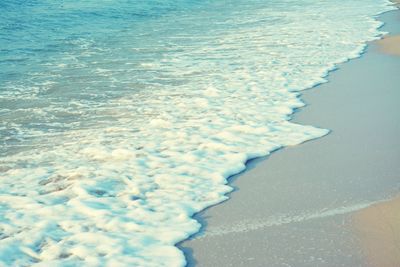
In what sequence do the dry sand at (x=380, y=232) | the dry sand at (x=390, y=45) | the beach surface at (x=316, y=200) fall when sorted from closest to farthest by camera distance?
the dry sand at (x=380, y=232) < the beach surface at (x=316, y=200) < the dry sand at (x=390, y=45)

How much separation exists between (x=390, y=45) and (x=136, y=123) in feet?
22.7

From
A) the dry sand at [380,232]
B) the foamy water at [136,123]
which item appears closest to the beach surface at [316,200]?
the dry sand at [380,232]

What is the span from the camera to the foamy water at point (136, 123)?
5125mm

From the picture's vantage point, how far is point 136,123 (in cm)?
812

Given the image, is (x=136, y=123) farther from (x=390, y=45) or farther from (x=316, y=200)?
(x=390, y=45)

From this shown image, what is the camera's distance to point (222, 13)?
2133 centimetres

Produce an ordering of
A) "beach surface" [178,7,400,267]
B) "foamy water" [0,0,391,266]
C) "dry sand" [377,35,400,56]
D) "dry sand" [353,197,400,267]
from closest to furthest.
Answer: "dry sand" [353,197,400,267] → "beach surface" [178,7,400,267] → "foamy water" [0,0,391,266] → "dry sand" [377,35,400,56]

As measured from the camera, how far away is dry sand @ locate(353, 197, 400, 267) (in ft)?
14.7

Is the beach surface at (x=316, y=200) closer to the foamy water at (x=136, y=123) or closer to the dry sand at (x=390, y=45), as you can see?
the foamy water at (x=136, y=123)

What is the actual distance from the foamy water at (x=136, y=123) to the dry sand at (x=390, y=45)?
422mm

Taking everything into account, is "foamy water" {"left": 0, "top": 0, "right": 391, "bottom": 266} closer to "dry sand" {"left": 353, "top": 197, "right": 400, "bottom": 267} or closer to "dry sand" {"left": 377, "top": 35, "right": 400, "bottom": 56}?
"dry sand" {"left": 377, "top": 35, "right": 400, "bottom": 56}

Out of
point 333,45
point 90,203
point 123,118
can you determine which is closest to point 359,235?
point 90,203

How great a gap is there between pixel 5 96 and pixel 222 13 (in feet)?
41.1

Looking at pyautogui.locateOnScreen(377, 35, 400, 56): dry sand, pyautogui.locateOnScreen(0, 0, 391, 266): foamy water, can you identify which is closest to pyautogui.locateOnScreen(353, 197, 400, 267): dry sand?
pyautogui.locateOnScreen(0, 0, 391, 266): foamy water
